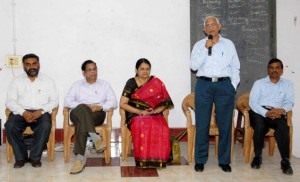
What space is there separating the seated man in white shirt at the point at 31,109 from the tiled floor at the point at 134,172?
0.17 metres

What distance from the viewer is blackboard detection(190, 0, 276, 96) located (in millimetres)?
5129

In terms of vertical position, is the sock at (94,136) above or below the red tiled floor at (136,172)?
above

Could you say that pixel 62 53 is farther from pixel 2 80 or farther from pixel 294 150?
pixel 294 150

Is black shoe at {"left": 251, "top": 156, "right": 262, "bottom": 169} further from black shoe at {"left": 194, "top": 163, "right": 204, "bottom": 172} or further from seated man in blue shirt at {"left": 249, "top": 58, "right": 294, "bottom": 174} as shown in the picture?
black shoe at {"left": 194, "top": 163, "right": 204, "bottom": 172}

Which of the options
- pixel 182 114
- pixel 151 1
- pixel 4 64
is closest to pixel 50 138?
pixel 4 64

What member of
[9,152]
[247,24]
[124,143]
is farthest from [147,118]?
[247,24]

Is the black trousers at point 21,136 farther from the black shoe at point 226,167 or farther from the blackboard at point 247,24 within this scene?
the blackboard at point 247,24

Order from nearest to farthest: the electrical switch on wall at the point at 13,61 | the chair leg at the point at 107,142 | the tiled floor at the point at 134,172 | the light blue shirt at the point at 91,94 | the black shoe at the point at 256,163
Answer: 1. the tiled floor at the point at 134,172
2. the black shoe at the point at 256,163
3. the chair leg at the point at 107,142
4. the light blue shirt at the point at 91,94
5. the electrical switch on wall at the point at 13,61

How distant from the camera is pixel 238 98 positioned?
485 centimetres

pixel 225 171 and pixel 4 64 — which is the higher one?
pixel 4 64

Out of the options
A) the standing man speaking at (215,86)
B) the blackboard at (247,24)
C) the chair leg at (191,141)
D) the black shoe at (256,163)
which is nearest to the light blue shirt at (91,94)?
the chair leg at (191,141)

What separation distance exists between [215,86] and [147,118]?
2.62ft

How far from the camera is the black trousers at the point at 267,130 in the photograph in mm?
3975

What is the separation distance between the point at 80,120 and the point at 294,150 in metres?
3.00
